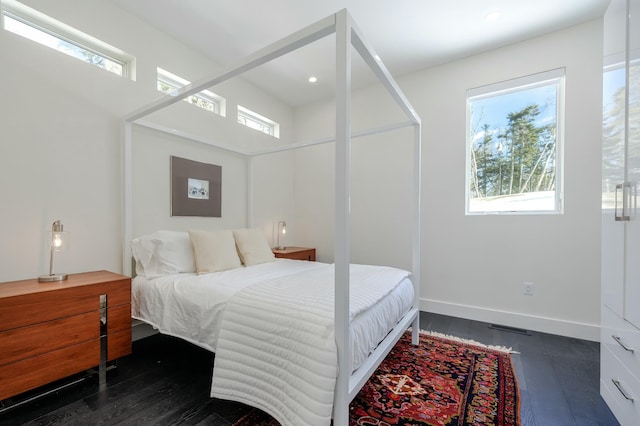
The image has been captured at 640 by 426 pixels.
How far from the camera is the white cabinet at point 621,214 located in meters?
1.30

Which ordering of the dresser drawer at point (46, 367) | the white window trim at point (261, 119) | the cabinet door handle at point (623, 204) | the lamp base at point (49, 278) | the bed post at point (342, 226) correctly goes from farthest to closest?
the white window trim at point (261, 119) < the lamp base at point (49, 278) < the dresser drawer at point (46, 367) < the cabinet door handle at point (623, 204) < the bed post at point (342, 226)

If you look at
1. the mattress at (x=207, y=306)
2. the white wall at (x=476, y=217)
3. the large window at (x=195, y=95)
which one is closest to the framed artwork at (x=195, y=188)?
the large window at (x=195, y=95)

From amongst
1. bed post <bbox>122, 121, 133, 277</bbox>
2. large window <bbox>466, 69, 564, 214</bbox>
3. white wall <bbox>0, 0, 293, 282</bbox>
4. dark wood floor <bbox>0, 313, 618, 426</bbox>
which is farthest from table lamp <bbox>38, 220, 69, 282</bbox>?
large window <bbox>466, 69, 564, 214</bbox>

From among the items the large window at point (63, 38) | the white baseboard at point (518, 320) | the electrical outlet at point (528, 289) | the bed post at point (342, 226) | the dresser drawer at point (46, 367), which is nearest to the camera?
the bed post at point (342, 226)

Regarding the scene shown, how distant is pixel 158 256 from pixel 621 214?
3.07 meters

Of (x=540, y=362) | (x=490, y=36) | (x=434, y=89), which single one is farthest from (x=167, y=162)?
(x=540, y=362)

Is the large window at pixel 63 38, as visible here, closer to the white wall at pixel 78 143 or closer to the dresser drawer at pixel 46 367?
the white wall at pixel 78 143

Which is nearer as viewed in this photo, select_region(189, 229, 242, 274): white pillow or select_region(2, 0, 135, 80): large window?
select_region(2, 0, 135, 80): large window

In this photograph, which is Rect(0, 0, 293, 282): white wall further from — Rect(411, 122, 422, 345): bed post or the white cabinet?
the white cabinet

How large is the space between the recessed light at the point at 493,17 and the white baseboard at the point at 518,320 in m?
2.88

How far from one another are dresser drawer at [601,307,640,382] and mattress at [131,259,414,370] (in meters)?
1.13

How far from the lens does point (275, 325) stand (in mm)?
1449

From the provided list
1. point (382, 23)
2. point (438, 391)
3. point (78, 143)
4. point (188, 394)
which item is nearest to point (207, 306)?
point (188, 394)

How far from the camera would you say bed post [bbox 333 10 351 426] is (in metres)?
1.23
